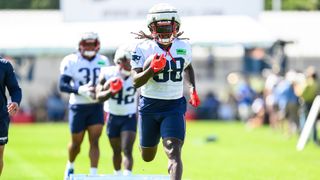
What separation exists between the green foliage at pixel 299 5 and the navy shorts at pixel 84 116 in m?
36.7

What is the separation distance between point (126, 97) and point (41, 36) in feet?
70.9

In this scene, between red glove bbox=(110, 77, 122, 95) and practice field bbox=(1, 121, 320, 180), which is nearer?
red glove bbox=(110, 77, 122, 95)

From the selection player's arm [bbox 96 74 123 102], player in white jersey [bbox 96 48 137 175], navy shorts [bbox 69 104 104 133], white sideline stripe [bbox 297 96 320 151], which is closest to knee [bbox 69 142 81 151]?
navy shorts [bbox 69 104 104 133]

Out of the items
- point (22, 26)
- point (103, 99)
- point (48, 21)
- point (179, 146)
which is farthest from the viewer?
point (48, 21)

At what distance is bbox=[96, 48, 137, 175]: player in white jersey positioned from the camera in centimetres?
1418

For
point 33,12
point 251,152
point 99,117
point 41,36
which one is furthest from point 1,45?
point 99,117

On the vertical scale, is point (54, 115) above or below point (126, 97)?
below

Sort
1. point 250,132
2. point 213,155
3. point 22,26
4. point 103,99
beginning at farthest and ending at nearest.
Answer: point 22,26, point 250,132, point 213,155, point 103,99

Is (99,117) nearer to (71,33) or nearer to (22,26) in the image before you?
(71,33)

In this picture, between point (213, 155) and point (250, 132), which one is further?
point (250, 132)

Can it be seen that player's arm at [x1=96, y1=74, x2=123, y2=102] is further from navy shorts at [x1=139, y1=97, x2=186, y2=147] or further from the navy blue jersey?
navy shorts at [x1=139, y1=97, x2=186, y2=147]

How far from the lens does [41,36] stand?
35625 mm

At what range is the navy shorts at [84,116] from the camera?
14570 mm

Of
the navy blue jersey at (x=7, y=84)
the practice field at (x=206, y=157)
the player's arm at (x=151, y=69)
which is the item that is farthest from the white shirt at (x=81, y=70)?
the player's arm at (x=151, y=69)
